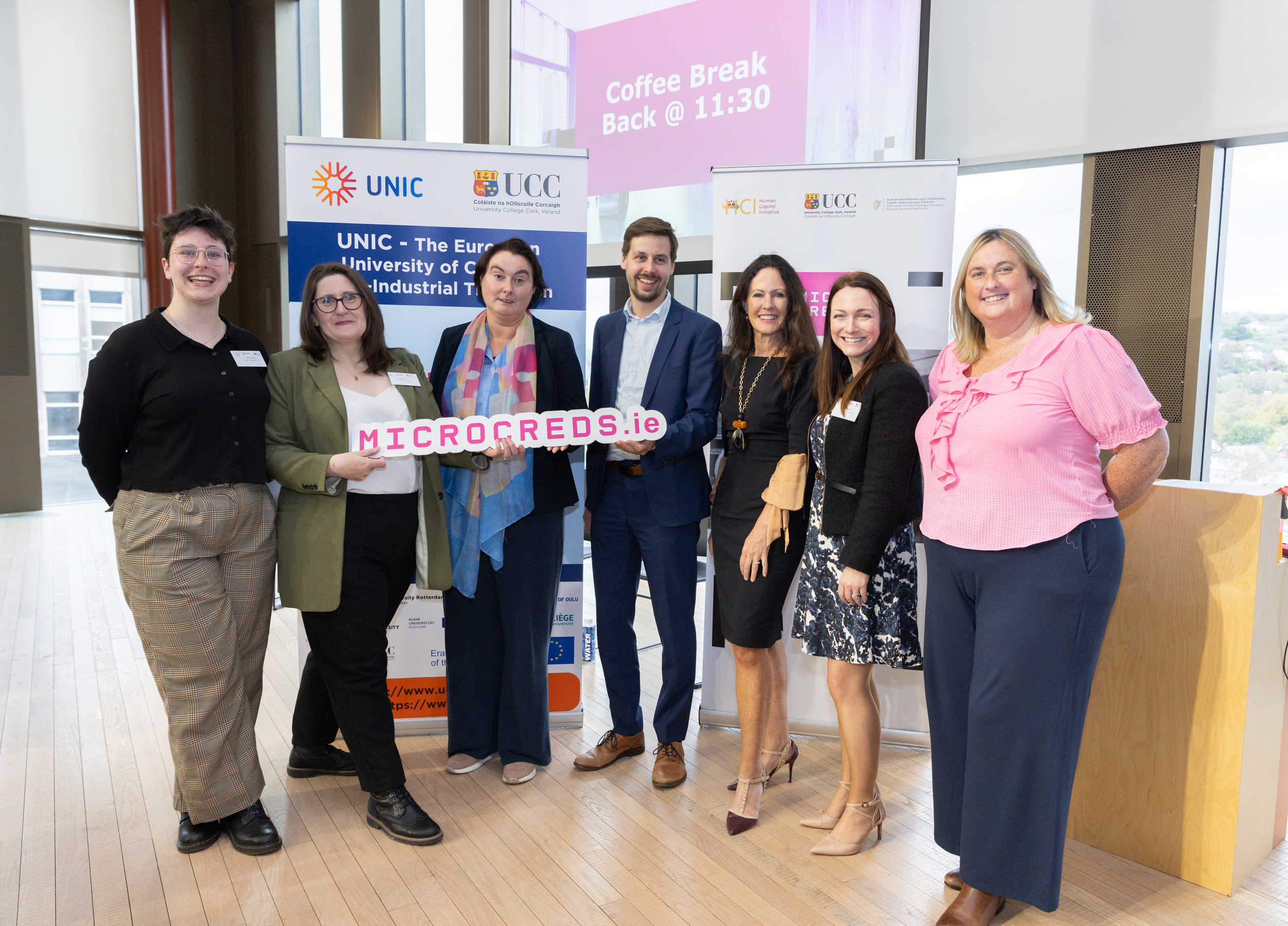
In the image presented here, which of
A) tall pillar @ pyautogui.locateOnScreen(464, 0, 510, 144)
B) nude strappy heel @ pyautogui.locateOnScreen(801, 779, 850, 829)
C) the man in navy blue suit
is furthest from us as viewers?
tall pillar @ pyautogui.locateOnScreen(464, 0, 510, 144)

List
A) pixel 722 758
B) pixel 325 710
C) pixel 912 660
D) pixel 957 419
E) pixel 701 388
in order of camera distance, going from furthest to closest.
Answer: pixel 722 758
pixel 325 710
pixel 701 388
pixel 912 660
pixel 957 419

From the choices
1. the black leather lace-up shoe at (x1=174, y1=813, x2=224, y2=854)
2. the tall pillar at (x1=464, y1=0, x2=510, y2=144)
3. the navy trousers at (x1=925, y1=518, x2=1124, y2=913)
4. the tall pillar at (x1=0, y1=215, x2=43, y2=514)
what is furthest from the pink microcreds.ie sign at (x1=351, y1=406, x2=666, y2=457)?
the tall pillar at (x1=0, y1=215, x2=43, y2=514)

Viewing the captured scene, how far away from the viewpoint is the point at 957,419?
7.32ft

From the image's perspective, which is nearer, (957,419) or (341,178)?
(957,419)

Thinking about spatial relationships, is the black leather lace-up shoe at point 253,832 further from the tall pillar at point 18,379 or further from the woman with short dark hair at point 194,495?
the tall pillar at point 18,379

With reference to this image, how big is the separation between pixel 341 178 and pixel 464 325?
2.68 ft

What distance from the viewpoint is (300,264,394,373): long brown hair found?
2.71 metres

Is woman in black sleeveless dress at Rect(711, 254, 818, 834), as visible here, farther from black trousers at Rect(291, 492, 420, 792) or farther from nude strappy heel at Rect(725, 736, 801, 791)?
black trousers at Rect(291, 492, 420, 792)

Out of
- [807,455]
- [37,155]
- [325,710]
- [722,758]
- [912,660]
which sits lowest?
[722,758]

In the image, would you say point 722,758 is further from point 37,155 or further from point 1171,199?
point 37,155

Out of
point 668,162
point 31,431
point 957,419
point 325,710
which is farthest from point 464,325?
point 31,431

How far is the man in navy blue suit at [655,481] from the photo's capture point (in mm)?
3045

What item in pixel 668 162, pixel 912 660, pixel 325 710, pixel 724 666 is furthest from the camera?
pixel 668 162

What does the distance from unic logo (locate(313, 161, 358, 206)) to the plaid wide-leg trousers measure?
1331 mm
